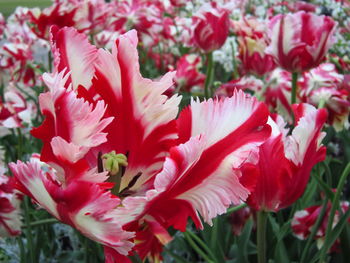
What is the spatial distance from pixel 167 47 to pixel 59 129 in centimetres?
174

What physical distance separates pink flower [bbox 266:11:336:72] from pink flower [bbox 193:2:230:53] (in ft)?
0.90

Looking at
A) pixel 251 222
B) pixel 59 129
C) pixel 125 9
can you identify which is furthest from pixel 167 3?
pixel 59 129

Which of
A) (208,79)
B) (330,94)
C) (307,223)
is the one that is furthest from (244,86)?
(307,223)

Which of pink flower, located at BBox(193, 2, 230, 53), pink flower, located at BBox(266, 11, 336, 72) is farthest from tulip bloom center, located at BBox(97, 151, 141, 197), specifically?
pink flower, located at BBox(193, 2, 230, 53)

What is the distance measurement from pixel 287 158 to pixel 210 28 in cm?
69

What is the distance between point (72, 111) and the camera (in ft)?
1.14

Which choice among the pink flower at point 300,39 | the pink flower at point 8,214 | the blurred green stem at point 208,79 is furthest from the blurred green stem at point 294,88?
the pink flower at point 8,214

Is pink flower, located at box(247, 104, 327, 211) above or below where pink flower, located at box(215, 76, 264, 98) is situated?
above

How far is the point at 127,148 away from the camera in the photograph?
16.2 inches

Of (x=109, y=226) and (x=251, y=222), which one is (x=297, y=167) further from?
(x=251, y=222)

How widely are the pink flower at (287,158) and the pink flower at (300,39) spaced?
1.18ft

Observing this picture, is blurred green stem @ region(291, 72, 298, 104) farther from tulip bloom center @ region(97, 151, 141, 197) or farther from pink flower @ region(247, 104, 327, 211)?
tulip bloom center @ region(97, 151, 141, 197)

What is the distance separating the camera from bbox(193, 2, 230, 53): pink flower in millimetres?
1152

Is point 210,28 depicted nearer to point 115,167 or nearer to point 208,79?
point 208,79
